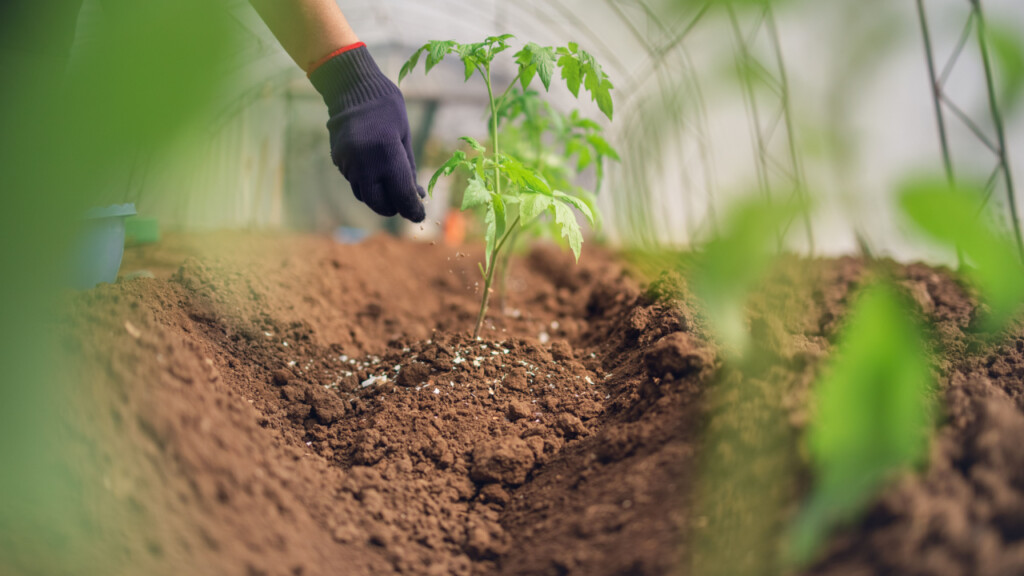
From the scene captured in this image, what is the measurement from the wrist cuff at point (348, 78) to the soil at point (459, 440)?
0.96 meters

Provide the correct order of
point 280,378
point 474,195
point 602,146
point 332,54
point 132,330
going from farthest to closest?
point 602,146 < point 280,378 < point 332,54 < point 474,195 < point 132,330

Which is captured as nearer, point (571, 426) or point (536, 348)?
point (571, 426)

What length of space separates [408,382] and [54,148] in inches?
69.2

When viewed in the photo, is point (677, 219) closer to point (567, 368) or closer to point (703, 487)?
point (567, 368)

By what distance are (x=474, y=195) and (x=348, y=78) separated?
2.60 feet

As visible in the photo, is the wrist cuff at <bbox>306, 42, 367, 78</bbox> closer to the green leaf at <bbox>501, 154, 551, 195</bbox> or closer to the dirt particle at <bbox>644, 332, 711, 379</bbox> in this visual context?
the green leaf at <bbox>501, 154, 551, 195</bbox>

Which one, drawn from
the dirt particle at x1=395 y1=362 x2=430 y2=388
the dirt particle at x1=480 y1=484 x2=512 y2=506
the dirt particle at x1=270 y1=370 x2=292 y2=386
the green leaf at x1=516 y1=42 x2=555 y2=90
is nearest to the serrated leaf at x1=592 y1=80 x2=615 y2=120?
the green leaf at x1=516 y1=42 x2=555 y2=90

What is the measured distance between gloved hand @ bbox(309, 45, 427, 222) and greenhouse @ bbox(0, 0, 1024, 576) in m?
0.01

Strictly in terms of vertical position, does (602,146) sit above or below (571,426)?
above

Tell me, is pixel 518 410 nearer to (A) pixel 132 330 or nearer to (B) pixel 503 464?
(B) pixel 503 464

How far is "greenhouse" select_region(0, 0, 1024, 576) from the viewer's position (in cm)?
46

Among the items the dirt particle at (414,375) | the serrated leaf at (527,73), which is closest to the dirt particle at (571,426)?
the dirt particle at (414,375)

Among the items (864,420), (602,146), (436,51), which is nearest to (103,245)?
(436,51)

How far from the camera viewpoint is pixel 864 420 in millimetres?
928
